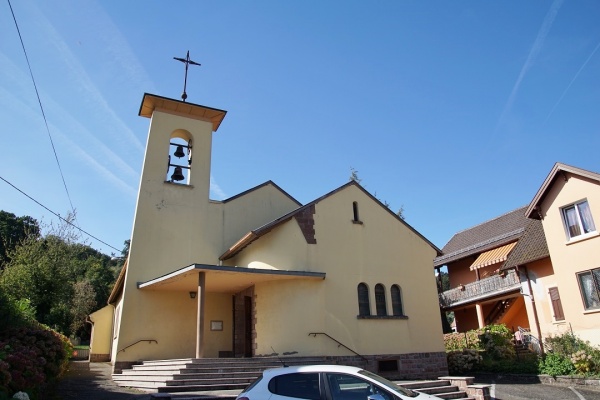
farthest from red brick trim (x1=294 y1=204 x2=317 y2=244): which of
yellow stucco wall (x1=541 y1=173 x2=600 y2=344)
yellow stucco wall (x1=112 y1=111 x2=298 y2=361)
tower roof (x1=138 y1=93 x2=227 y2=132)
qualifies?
yellow stucco wall (x1=541 y1=173 x2=600 y2=344)

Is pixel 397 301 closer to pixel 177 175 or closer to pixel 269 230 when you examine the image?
pixel 269 230

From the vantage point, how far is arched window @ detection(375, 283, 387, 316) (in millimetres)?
16266

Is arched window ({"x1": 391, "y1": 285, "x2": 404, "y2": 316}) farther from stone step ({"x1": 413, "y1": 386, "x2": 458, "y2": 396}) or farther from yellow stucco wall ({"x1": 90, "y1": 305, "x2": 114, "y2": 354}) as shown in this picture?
yellow stucco wall ({"x1": 90, "y1": 305, "x2": 114, "y2": 354})

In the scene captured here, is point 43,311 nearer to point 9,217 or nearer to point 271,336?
point 271,336

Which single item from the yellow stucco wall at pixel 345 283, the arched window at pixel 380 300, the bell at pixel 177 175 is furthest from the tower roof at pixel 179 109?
the arched window at pixel 380 300

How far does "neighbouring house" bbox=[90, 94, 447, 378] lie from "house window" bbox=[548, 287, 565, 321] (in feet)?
22.0

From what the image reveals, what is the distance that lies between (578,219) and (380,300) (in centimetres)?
968

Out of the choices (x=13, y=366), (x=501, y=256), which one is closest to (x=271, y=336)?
(x=13, y=366)

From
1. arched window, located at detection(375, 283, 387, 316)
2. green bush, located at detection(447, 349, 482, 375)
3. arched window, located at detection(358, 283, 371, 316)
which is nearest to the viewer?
arched window, located at detection(358, 283, 371, 316)

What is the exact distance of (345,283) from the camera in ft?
51.7

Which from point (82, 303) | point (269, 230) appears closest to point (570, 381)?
point (269, 230)

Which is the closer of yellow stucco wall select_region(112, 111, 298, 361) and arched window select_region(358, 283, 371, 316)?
arched window select_region(358, 283, 371, 316)

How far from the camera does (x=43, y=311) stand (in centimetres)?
2083

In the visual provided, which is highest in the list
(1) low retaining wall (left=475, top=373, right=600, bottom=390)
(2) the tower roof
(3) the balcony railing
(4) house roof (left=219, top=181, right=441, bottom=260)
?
(2) the tower roof
